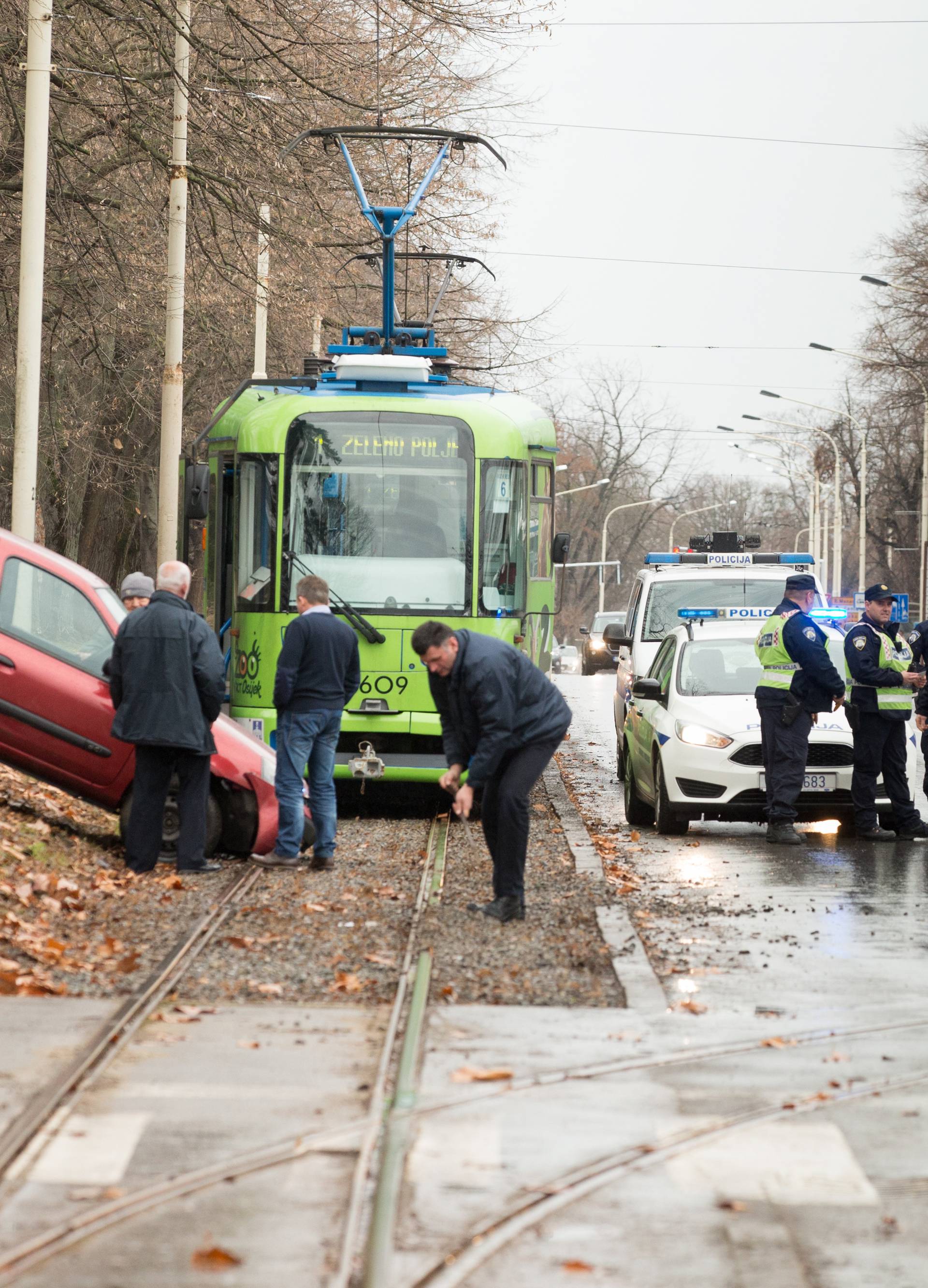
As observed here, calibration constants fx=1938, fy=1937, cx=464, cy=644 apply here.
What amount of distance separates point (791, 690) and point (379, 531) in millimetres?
3708

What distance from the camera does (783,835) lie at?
13.7 meters

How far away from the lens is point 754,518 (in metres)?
120

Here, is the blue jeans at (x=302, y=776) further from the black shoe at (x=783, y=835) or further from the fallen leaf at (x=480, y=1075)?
the fallen leaf at (x=480, y=1075)

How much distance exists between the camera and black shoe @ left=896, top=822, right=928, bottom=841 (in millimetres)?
13945

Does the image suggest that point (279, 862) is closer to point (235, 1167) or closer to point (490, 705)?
point (490, 705)

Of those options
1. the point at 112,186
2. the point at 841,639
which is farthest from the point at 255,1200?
the point at 112,186

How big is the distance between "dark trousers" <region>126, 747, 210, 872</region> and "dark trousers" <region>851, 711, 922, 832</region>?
4960 millimetres

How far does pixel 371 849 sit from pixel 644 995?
5.18 m

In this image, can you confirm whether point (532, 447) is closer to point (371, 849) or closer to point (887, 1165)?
point (371, 849)

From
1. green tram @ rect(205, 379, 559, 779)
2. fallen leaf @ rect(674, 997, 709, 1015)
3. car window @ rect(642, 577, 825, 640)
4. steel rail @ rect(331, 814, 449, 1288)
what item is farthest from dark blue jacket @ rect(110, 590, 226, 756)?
car window @ rect(642, 577, 825, 640)

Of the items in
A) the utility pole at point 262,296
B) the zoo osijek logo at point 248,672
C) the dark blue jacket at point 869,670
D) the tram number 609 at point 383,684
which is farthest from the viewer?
the utility pole at point 262,296

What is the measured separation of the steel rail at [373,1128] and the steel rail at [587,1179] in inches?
7.6

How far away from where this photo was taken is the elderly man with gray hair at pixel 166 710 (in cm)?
1088

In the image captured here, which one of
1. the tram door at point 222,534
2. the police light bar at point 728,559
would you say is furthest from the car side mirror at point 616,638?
the tram door at point 222,534
